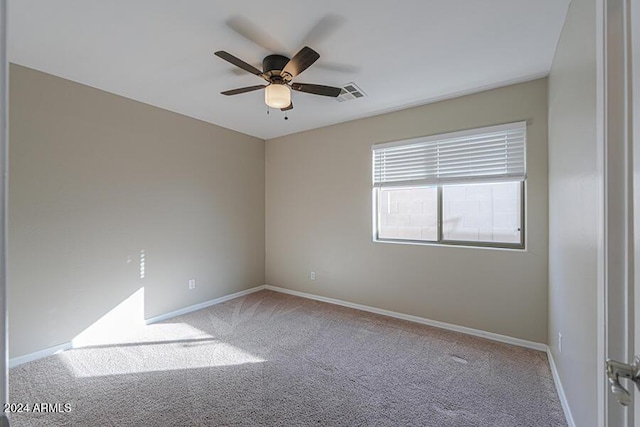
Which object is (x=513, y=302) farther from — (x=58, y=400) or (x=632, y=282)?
(x=58, y=400)

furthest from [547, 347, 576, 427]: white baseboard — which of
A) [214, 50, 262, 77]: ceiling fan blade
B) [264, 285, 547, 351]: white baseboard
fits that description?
[214, 50, 262, 77]: ceiling fan blade

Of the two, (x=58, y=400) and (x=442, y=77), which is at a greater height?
(x=442, y=77)

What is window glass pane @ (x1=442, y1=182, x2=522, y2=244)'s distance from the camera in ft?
9.27

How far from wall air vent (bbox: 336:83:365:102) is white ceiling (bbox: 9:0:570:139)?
75mm

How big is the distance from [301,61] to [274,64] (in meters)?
0.33

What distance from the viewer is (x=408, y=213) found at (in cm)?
349

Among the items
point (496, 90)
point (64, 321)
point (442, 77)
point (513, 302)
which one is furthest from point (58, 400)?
point (496, 90)

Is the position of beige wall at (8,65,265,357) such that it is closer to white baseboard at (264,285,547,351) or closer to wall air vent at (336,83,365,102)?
white baseboard at (264,285,547,351)

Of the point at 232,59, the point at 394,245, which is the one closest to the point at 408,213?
the point at 394,245

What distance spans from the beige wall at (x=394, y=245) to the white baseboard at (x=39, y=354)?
104 inches

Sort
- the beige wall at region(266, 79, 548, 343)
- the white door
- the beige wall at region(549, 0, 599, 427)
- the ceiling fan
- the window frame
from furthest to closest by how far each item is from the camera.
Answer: the window frame
the beige wall at region(266, 79, 548, 343)
the ceiling fan
the beige wall at region(549, 0, 599, 427)
the white door

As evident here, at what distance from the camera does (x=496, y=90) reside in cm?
284

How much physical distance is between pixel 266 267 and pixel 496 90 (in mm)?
4017

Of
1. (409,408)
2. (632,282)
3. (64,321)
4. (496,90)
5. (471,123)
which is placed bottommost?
(409,408)
